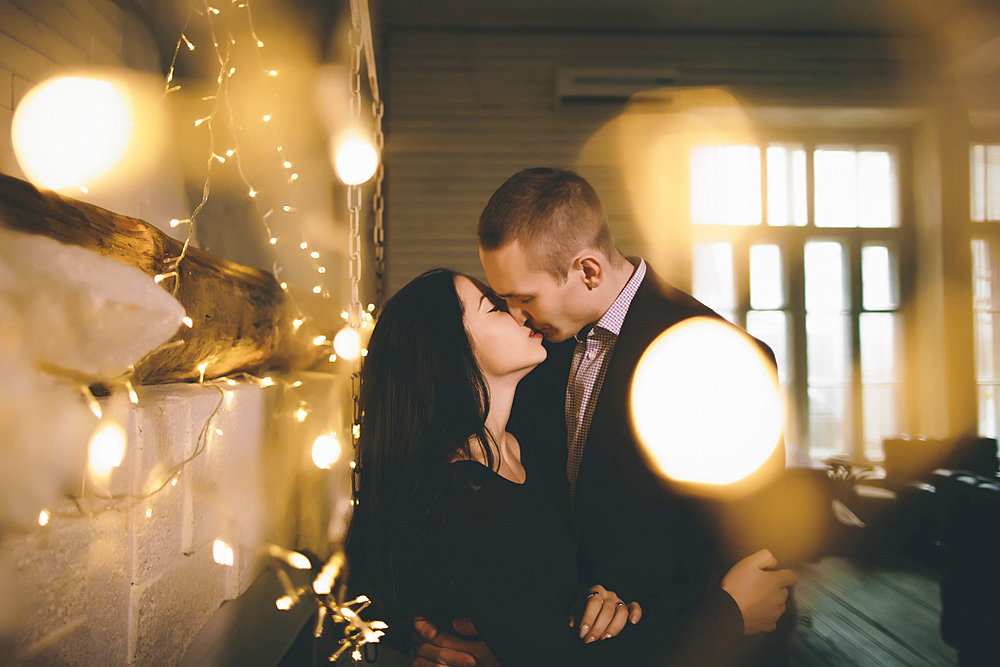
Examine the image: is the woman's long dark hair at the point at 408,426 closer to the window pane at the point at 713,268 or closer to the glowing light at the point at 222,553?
the glowing light at the point at 222,553

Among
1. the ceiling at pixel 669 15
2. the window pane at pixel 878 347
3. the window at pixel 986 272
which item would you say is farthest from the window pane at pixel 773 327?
the ceiling at pixel 669 15

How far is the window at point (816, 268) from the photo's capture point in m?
4.65

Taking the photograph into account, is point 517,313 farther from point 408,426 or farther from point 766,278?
point 766,278

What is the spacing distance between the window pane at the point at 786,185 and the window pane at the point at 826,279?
35 cm

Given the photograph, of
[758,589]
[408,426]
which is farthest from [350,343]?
[758,589]

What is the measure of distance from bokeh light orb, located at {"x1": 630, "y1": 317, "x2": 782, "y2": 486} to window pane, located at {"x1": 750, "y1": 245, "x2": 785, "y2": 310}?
153 inches

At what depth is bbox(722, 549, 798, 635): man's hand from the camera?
108 centimetres

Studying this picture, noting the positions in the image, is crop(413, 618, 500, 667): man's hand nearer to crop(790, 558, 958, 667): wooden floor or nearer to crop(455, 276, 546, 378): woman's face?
crop(455, 276, 546, 378): woman's face

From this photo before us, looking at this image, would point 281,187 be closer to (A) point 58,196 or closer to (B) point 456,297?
(B) point 456,297

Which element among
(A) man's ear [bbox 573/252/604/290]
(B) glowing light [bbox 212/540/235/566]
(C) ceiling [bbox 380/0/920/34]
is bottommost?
(B) glowing light [bbox 212/540/235/566]

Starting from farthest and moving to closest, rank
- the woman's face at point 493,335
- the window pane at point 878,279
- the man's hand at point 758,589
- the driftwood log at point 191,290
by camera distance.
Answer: the window pane at point 878,279
the woman's face at point 493,335
the man's hand at point 758,589
the driftwood log at point 191,290

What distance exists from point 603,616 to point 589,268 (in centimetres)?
98

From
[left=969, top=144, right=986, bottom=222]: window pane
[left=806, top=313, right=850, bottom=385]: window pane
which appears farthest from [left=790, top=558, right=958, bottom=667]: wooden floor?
[left=969, top=144, right=986, bottom=222]: window pane

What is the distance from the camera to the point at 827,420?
4660 mm
